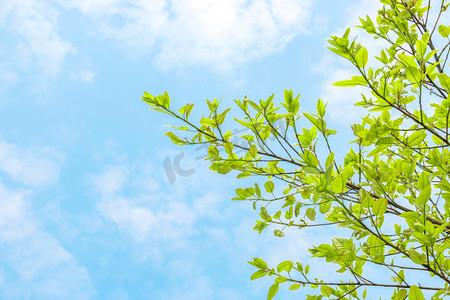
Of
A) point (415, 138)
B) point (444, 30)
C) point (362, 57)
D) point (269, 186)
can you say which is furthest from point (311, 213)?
point (444, 30)

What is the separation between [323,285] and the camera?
2.24m

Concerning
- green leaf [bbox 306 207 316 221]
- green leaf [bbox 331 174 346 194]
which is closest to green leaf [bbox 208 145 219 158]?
green leaf [bbox 306 207 316 221]

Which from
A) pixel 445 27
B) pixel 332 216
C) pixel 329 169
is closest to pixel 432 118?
pixel 445 27

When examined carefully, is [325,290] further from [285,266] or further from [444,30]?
[444,30]

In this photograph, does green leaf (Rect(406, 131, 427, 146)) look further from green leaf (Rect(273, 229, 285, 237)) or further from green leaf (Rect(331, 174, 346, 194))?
green leaf (Rect(273, 229, 285, 237))

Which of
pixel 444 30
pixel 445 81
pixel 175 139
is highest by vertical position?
pixel 444 30

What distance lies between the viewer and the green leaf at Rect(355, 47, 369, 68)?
173 centimetres

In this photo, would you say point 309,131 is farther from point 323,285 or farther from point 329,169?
point 323,285

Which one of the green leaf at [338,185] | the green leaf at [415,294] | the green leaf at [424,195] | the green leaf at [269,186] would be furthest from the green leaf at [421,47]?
the green leaf at [415,294]

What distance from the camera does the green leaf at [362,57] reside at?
173 cm

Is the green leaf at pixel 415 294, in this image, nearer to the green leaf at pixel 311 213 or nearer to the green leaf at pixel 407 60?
the green leaf at pixel 311 213

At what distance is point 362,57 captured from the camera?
1.75 metres

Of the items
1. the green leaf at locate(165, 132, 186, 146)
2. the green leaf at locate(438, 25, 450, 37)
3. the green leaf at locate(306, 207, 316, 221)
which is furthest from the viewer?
the green leaf at locate(438, 25, 450, 37)

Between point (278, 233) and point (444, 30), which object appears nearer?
point (278, 233)
